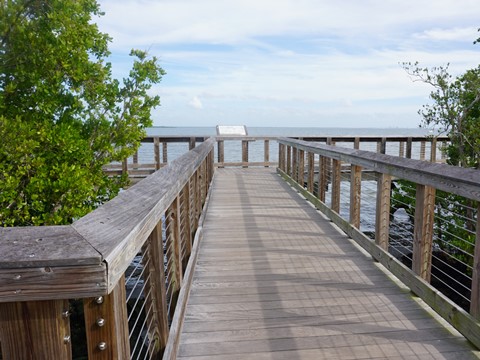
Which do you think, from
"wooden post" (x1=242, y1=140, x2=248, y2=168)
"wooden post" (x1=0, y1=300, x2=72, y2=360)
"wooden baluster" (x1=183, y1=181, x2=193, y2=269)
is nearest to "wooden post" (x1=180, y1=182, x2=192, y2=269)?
"wooden baluster" (x1=183, y1=181, x2=193, y2=269)

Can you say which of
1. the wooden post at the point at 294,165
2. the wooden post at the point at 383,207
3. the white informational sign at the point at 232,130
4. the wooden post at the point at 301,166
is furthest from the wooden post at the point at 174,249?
the white informational sign at the point at 232,130

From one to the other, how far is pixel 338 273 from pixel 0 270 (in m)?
3.10

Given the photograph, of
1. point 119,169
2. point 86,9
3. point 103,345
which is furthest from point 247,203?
point 119,169

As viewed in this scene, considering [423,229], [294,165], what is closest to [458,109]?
[294,165]

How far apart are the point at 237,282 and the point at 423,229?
1483 mm

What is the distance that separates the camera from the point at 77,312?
6.44m

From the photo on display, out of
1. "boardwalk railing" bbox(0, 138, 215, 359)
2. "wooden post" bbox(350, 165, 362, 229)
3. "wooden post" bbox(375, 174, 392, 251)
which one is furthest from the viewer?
"wooden post" bbox(350, 165, 362, 229)

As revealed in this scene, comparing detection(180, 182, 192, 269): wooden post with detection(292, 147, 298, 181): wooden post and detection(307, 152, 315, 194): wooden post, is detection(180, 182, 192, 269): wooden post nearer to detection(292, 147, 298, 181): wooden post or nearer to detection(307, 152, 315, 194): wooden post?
detection(307, 152, 315, 194): wooden post

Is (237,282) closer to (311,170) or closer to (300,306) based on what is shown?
(300,306)

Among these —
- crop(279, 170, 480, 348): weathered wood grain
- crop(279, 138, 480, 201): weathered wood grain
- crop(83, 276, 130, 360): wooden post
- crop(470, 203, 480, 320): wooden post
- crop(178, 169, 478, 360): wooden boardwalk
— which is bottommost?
crop(178, 169, 478, 360): wooden boardwalk

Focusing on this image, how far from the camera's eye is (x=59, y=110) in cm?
621

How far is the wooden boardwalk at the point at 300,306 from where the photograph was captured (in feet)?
7.68

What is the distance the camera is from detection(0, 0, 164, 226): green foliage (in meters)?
5.16

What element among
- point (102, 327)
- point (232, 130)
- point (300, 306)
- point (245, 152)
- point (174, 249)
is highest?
point (232, 130)
